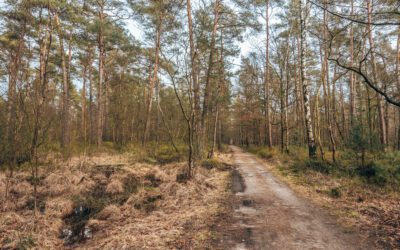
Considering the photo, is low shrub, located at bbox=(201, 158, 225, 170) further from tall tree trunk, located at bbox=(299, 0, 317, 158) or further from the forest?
tall tree trunk, located at bbox=(299, 0, 317, 158)

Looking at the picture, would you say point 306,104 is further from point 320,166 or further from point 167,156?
point 167,156

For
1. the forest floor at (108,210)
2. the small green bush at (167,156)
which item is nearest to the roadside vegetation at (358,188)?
the forest floor at (108,210)

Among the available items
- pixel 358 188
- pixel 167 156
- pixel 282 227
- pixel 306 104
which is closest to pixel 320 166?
pixel 358 188

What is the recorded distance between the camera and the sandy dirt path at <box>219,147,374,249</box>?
10.5ft

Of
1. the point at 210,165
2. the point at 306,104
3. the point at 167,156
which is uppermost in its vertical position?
the point at 306,104

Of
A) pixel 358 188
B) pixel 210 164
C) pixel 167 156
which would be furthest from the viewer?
pixel 167 156

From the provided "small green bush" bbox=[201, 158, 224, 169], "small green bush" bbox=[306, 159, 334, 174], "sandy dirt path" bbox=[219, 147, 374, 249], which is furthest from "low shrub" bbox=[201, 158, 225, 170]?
"sandy dirt path" bbox=[219, 147, 374, 249]

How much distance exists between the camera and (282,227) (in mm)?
3783

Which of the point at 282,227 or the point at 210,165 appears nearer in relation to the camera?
the point at 282,227

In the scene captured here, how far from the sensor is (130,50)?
15375 millimetres

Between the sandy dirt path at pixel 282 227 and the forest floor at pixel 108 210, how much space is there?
536 millimetres

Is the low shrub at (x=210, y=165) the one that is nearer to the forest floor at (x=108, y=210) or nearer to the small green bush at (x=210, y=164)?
the small green bush at (x=210, y=164)

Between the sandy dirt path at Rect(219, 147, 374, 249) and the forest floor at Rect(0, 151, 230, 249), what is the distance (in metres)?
0.54

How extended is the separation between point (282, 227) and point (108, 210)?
12.5ft
